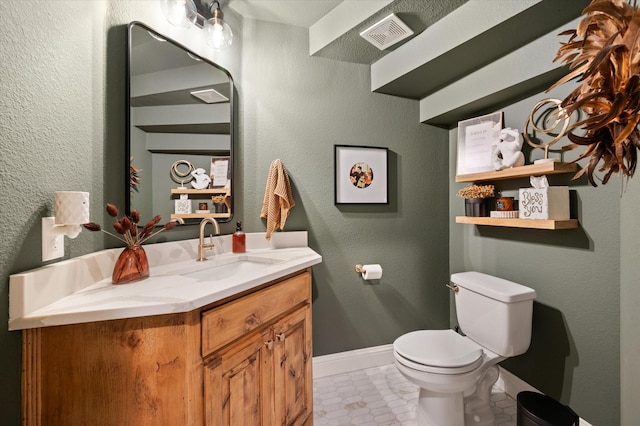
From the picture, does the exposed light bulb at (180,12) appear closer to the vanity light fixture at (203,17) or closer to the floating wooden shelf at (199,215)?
the vanity light fixture at (203,17)

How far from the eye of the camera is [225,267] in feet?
4.81

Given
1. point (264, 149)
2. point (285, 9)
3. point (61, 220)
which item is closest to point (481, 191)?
point (264, 149)

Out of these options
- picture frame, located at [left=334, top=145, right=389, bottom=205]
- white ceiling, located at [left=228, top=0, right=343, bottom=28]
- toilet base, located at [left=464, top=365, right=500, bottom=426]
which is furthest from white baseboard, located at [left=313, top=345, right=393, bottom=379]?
white ceiling, located at [left=228, top=0, right=343, bottom=28]

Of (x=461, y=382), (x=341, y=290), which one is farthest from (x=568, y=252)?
(x=341, y=290)

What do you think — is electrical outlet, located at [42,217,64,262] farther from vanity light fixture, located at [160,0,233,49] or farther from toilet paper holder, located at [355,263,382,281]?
toilet paper holder, located at [355,263,382,281]

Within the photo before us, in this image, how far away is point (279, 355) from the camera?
1.21 metres

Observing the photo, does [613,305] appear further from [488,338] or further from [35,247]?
[35,247]

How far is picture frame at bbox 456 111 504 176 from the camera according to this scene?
185 centimetres

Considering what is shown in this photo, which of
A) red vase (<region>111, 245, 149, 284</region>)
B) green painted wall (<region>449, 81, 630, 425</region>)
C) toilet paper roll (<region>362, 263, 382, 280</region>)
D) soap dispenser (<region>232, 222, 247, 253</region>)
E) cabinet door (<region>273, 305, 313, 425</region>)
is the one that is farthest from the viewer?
toilet paper roll (<region>362, 263, 382, 280</region>)

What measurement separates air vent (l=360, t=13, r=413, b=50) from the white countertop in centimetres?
144

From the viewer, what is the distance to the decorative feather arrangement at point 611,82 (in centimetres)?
65

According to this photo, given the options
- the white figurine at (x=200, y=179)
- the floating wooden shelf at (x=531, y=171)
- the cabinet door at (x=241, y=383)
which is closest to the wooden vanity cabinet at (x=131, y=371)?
the cabinet door at (x=241, y=383)

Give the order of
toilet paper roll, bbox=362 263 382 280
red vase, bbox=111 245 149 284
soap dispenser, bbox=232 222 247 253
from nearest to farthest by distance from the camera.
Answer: red vase, bbox=111 245 149 284 → soap dispenser, bbox=232 222 247 253 → toilet paper roll, bbox=362 263 382 280

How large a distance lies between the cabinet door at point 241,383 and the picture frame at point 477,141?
5.78 feet
